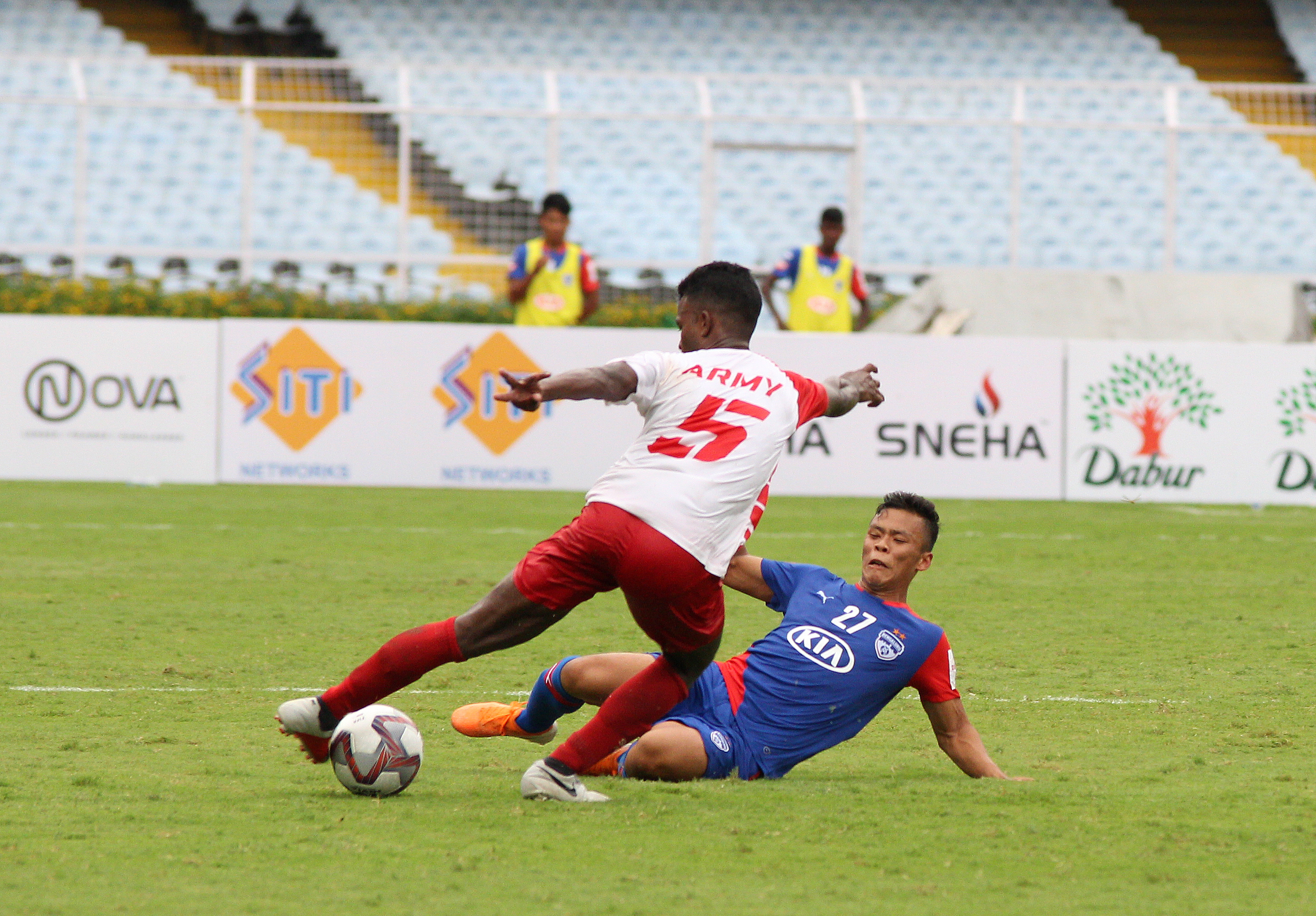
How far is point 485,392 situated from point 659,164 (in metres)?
6.11

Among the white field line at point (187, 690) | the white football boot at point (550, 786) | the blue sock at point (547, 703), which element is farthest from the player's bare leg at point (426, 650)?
the white field line at point (187, 690)

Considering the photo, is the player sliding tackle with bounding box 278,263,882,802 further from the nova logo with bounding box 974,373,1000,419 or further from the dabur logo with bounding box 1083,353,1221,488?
the dabur logo with bounding box 1083,353,1221,488

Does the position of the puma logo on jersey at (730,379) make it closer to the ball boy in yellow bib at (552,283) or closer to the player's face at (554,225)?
the player's face at (554,225)

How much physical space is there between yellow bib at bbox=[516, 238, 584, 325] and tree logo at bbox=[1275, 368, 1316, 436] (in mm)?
6020

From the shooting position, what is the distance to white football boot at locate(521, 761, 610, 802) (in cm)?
406

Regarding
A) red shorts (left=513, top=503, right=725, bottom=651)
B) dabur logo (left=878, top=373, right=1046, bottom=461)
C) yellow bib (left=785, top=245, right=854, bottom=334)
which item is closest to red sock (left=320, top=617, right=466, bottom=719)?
red shorts (left=513, top=503, right=725, bottom=651)

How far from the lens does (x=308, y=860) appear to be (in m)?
3.46

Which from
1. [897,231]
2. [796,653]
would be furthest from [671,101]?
[796,653]

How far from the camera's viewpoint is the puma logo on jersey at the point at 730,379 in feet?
13.7

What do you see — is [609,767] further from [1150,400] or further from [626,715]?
[1150,400]

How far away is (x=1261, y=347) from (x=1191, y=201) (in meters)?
7.83

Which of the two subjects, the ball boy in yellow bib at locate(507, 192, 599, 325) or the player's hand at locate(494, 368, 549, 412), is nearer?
the player's hand at locate(494, 368, 549, 412)

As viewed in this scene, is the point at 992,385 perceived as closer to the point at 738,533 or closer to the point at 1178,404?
the point at 1178,404

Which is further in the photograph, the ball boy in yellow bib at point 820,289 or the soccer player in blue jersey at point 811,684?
the ball boy in yellow bib at point 820,289
